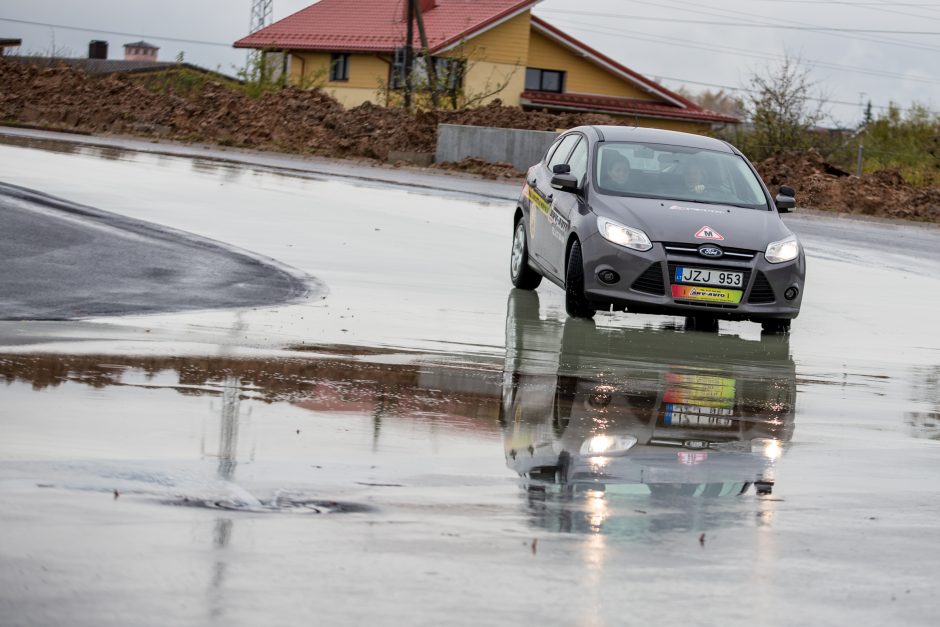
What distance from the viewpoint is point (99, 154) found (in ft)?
110

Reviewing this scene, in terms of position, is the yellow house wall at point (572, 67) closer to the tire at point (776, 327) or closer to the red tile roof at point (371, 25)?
the red tile roof at point (371, 25)

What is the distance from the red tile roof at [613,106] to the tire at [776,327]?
54.9 metres

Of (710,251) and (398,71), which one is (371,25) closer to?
(398,71)

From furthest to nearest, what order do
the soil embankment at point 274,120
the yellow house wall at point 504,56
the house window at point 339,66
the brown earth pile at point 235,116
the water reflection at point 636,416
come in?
the house window at point 339,66 → the yellow house wall at point 504,56 → the brown earth pile at point 235,116 → the soil embankment at point 274,120 → the water reflection at point 636,416

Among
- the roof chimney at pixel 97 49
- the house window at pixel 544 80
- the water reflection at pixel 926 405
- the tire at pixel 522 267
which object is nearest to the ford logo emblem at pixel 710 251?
the water reflection at pixel 926 405

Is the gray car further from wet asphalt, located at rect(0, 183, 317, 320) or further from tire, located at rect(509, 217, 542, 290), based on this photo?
wet asphalt, located at rect(0, 183, 317, 320)

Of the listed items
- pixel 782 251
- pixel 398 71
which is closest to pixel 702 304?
pixel 782 251

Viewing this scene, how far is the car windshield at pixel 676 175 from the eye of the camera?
44.9 feet

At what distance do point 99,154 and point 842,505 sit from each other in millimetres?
29092

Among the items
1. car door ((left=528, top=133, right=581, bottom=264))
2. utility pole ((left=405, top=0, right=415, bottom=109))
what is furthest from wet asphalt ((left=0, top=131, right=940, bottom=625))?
utility pole ((left=405, top=0, right=415, bottom=109))

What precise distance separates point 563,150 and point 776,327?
3311mm

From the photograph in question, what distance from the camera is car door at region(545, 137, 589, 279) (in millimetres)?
13469

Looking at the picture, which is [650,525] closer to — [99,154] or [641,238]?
[641,238]

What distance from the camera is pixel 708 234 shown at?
1262cm
